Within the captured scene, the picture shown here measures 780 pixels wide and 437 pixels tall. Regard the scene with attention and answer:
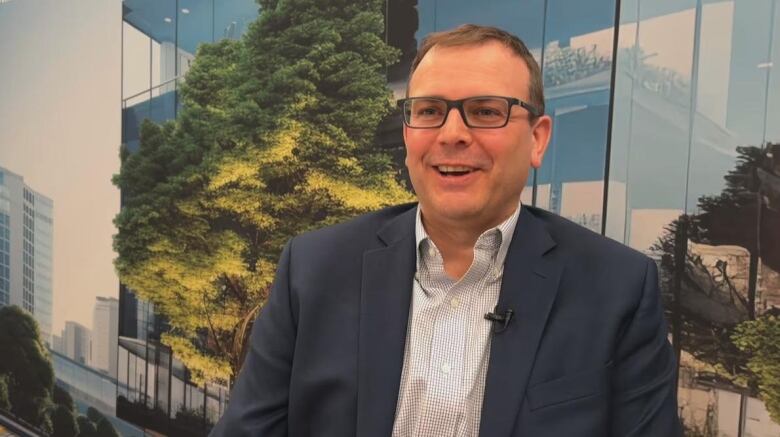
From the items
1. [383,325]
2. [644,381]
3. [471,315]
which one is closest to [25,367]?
[383,325]

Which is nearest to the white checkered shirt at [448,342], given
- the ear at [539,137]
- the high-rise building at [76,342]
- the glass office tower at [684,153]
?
the ear at [539,137]

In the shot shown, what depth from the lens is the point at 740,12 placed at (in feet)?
4.76

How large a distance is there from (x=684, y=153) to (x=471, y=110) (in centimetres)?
75

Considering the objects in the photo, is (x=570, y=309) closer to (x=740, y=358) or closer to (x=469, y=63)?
(x=469, y=63)

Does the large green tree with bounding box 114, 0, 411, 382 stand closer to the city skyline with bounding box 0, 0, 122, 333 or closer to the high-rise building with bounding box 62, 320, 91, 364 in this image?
the city skyline with bounding box 0, 0, 122, 333

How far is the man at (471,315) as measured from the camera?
1.05m

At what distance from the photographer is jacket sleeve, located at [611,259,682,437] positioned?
1043 millimetres

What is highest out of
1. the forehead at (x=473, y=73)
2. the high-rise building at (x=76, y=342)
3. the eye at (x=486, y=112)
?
the forehead at (x=473, y=73)

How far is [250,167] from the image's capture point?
85.0 inches

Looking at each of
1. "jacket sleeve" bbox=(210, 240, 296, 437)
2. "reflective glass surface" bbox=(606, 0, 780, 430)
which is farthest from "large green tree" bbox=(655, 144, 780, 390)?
"jacket sleeve" bbox=(210, 240, 296, 437)

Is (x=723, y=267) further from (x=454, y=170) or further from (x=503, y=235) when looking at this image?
(x=454, y=170)

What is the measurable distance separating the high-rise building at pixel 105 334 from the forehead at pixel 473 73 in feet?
6.57

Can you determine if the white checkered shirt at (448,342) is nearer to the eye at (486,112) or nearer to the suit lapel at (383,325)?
the suit lapel at (383,325)

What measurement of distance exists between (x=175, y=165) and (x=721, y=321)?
190 centimetres
